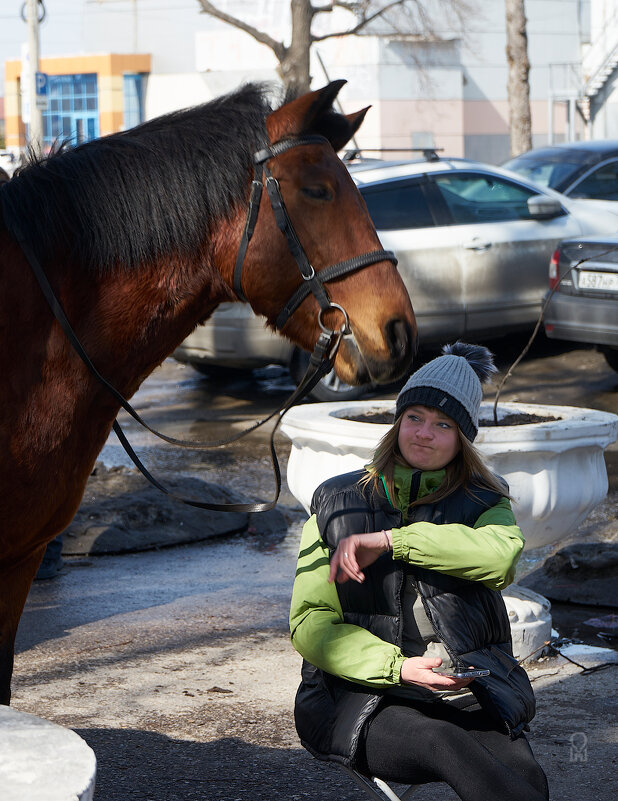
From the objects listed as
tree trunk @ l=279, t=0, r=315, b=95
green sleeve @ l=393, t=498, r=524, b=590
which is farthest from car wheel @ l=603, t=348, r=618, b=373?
tree trunk @ l=279, t=0, r=315, b=95

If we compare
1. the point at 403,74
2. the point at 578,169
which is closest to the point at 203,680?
the point at 578,169

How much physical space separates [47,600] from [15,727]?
3.66 metres

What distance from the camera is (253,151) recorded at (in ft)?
9.74

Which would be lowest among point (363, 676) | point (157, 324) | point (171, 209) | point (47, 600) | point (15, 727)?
point (47, 600)

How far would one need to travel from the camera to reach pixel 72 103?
143ft

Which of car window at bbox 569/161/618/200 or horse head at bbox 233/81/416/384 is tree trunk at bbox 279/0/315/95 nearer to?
car window at bbox 569/161/618/200

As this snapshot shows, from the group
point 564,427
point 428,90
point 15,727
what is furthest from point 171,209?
point 428,90

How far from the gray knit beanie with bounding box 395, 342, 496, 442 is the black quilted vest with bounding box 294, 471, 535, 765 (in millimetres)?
204

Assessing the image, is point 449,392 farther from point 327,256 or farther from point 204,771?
point 204,771

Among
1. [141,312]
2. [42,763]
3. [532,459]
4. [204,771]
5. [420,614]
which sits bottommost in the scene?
[204,771]

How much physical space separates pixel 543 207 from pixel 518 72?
12.1m

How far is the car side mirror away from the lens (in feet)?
35.2

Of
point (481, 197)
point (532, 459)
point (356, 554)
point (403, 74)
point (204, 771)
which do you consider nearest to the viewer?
point (356, 554)

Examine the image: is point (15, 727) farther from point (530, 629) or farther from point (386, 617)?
point (530, 629)
